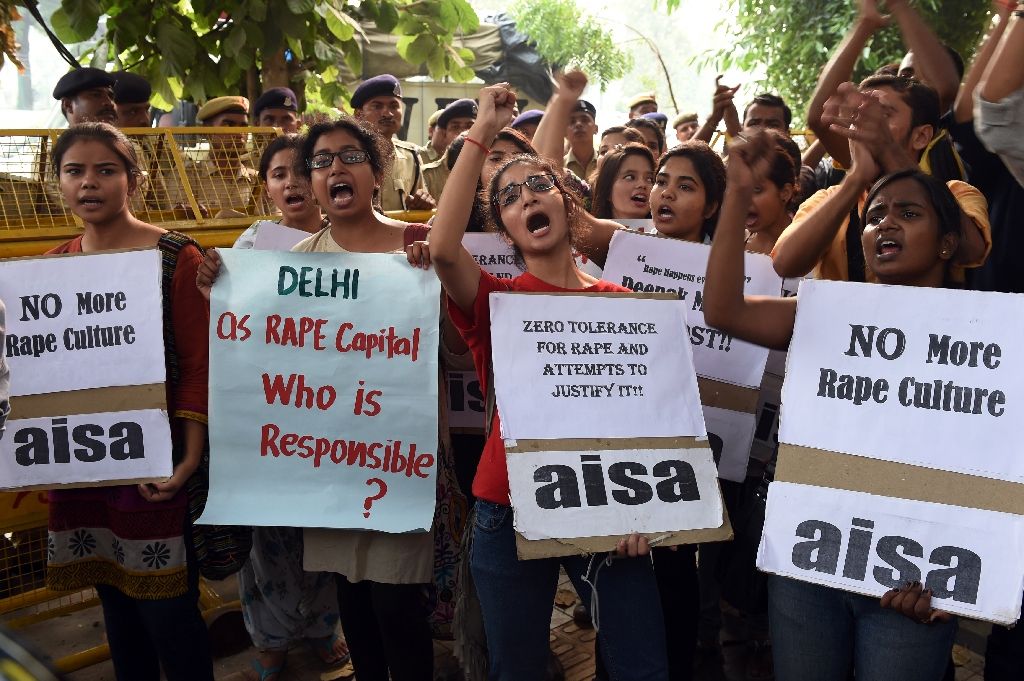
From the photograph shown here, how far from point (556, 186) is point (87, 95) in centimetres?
354

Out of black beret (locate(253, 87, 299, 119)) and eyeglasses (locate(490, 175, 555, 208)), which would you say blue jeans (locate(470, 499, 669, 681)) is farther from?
black beret (locate(253, 87, 299, 119))

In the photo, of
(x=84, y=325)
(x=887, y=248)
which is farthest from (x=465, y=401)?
(x=887, y=248)

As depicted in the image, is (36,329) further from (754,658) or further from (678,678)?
(754,658)

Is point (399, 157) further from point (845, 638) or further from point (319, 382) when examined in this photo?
point (845, 638)

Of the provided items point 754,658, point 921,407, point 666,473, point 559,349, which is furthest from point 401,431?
point 754,658

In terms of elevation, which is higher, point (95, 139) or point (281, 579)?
point (95, 139)

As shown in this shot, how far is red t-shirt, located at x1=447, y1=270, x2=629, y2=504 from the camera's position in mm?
2711

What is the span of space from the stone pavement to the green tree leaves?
2116cm

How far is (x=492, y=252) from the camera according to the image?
3.96 m

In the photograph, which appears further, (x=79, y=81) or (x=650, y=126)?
(x=650, y=126)

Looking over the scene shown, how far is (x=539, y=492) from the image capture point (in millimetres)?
2625

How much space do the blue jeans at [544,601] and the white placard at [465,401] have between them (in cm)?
112

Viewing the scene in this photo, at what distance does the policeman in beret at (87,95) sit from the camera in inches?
208

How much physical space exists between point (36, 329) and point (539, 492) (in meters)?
1.80
